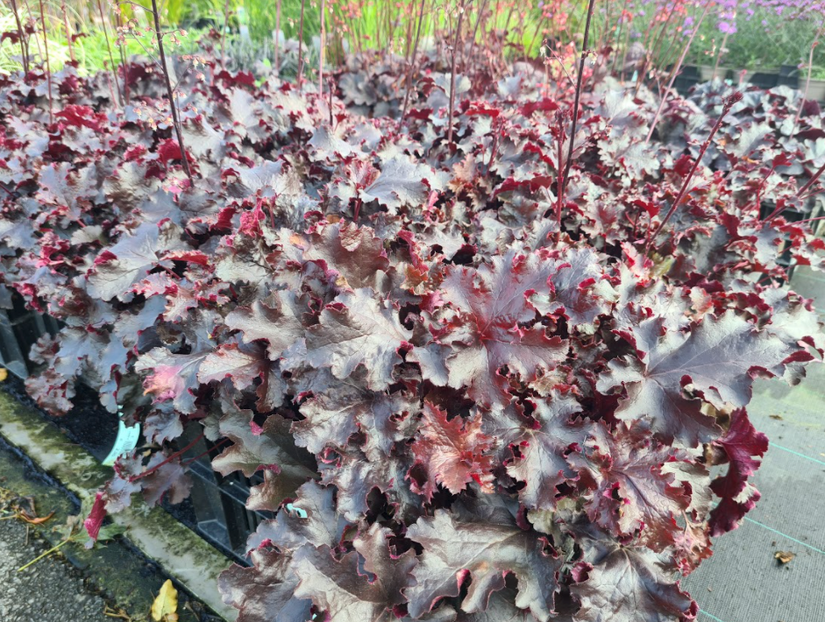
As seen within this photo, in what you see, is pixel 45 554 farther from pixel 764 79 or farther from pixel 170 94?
pixel 764 79

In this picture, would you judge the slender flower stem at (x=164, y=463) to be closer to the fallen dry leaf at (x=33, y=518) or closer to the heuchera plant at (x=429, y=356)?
the heuchera plant at (x=429, y=356)

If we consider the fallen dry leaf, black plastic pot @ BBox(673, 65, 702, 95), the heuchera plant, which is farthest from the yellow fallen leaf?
black plastic pot @ BBox(673, 65, 702, 95)

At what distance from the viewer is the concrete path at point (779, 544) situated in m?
1.83

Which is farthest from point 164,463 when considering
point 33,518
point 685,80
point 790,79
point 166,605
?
point 790,79

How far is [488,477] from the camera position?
4.16 feet

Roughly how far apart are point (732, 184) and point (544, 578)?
2.23 metres

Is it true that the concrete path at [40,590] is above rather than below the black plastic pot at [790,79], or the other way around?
below

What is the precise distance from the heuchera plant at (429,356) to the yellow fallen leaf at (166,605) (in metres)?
0.51

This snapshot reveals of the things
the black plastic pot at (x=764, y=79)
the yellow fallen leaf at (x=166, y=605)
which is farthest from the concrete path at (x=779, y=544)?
the black plastic pot at (x=764, y=79)

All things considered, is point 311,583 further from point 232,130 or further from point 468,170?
point 232,130

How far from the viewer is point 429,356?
1.37 m

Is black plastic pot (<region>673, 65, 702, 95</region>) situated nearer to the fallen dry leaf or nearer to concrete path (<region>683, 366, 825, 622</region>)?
concrete path (<region>683, 366, 825, 622</region>)

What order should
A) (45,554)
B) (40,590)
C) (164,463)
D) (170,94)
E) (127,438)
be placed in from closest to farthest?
(164,463) < (170,94) < (40,590) < (45,554) < (127,438)

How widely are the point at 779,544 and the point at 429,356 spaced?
5.04 feet
